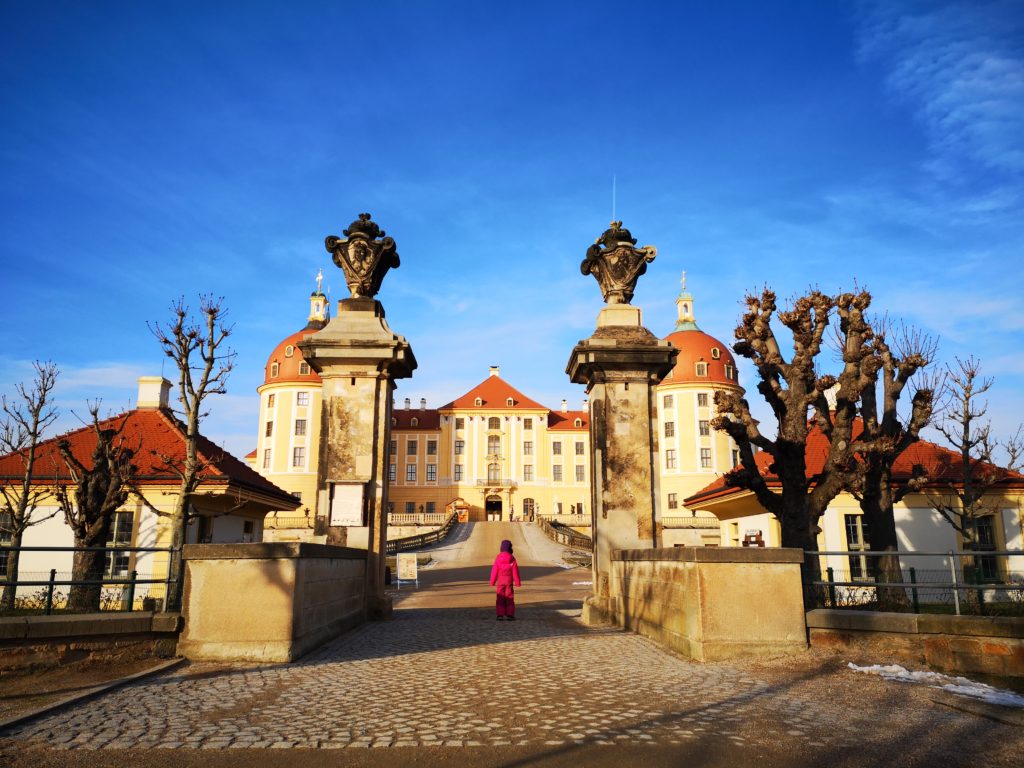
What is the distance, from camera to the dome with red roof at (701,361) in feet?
215

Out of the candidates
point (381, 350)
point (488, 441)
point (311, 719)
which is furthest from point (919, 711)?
point (488, 441)

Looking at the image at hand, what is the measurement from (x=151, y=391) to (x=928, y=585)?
2746 centimetres

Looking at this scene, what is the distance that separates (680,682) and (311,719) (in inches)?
147

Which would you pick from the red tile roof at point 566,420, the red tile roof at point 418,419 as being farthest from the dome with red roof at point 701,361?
the red tile roof at point 418,419

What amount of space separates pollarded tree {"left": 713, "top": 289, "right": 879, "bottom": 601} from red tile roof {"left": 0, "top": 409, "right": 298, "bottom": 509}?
15656 mm

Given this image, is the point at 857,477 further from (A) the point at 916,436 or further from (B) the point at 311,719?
(B) the point at 311,719

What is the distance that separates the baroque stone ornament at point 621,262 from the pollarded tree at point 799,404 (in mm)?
2890

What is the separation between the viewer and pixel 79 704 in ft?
20.7

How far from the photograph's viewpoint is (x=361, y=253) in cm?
1416

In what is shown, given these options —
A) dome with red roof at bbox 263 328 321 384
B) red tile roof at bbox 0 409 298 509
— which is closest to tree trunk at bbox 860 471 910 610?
red tile roof at bbox 0 409 298 509

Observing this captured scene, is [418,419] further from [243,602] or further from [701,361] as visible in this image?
[243,602]

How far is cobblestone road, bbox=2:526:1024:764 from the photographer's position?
207 inches

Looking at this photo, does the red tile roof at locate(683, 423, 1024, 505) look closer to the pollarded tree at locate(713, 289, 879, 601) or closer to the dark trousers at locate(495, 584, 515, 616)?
the pollarded tree at locate(713, 289, 879, 601)

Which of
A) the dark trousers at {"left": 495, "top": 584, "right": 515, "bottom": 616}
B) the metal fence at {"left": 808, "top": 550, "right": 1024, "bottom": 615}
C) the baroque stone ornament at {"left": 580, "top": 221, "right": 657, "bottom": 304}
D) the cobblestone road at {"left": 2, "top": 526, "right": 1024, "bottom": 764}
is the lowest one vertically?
the cobblestone road at {"left": 2, "top": 526, "right": 1024, "bottom": 764}
